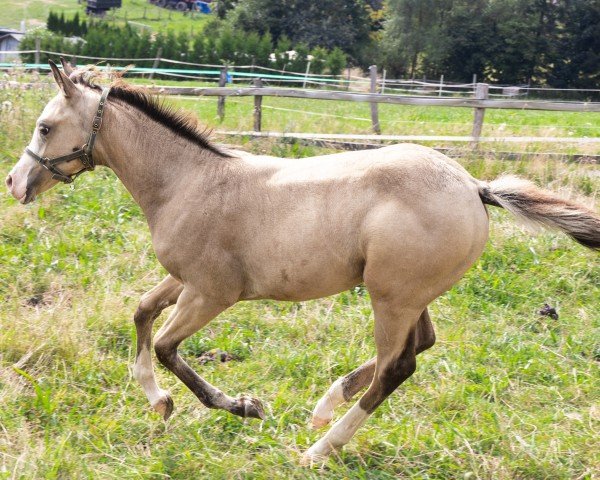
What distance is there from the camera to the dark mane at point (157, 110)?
4.51 meters

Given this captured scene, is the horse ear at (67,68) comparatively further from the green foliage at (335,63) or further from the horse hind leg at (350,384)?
the green foliage at (335,63)

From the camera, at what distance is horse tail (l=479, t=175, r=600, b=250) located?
156 inches

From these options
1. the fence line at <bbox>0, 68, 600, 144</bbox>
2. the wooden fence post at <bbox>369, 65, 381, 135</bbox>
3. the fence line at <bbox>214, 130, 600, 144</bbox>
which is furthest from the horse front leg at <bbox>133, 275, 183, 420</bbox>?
the wooden fence post at <bbox>369, 65, 381, 135</bbox>

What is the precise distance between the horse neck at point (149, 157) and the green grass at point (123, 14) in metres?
59.6

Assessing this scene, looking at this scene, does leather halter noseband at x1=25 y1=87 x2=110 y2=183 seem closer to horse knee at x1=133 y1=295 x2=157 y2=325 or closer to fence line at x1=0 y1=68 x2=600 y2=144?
horse knee at x1=133 y1=295 x2=157 y2=325

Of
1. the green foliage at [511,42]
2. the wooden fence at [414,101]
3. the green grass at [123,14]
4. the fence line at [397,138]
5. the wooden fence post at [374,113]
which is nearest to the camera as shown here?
the fence line at [397,138]

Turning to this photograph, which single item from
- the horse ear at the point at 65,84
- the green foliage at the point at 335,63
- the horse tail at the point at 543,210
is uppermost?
the horse ear at the point at 65,84

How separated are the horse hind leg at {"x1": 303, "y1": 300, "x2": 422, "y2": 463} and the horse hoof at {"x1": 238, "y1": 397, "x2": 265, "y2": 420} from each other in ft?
1.26

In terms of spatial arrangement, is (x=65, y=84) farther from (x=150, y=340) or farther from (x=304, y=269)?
(x=304, y=269)

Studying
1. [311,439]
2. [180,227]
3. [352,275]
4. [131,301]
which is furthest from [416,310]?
[131,301]

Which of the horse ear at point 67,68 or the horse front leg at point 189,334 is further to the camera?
the horse ear at point 67,68

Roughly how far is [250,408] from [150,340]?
29.7 inches

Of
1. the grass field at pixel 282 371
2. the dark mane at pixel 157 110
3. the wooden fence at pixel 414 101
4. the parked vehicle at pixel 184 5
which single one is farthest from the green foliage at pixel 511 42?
the dark mane at pixel 157 110

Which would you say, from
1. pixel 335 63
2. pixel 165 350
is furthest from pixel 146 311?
pixel 335 63
